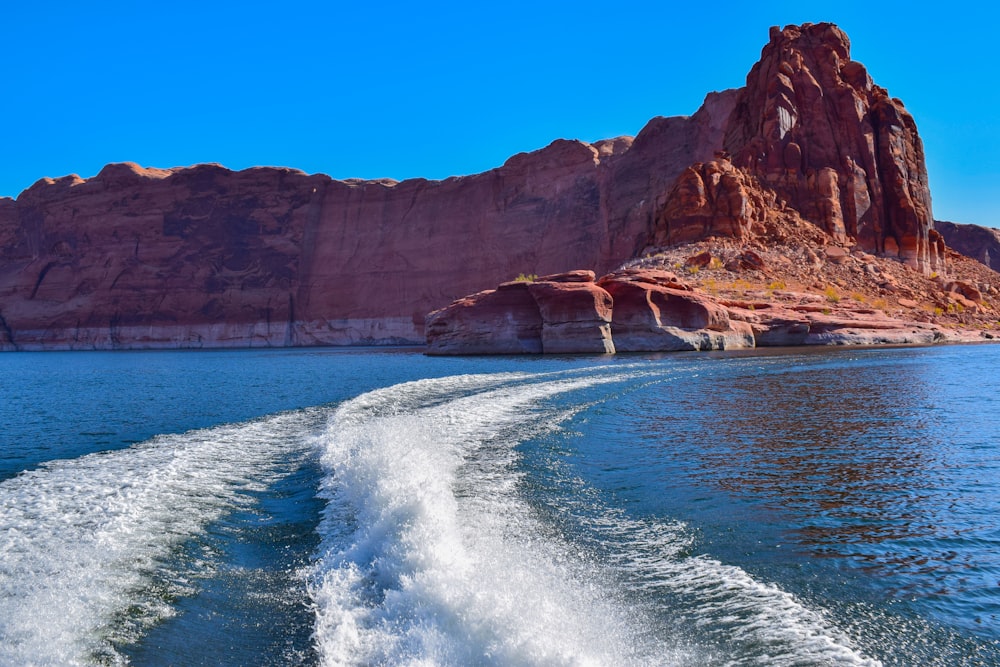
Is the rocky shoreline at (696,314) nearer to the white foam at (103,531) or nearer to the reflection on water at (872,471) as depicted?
the reflection on water at (872,471)

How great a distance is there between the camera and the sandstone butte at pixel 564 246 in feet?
131

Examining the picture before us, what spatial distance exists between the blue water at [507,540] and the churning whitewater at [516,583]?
25mm

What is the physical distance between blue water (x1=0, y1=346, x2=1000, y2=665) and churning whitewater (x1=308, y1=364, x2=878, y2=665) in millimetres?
25

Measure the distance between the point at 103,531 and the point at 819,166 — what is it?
220 feet

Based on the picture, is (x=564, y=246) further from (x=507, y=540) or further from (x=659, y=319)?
(x=507, y=540)

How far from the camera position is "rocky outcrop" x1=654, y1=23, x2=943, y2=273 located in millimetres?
56375

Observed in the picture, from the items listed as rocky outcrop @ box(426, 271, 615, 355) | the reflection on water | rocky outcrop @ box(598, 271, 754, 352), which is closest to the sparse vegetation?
rocky outcrop @ box(598, 271, 754, 352)

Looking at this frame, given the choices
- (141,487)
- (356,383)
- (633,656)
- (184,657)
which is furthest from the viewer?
(356,383)

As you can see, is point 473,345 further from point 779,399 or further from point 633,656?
point 633,656

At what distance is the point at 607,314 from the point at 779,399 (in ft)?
→ 66.0

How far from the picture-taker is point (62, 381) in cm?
2916

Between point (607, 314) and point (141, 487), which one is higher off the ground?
point (607, 314)

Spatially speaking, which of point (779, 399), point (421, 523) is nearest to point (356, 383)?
point (779, 399)

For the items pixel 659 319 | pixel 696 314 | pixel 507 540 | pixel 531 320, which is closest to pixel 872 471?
pixel 507 540
